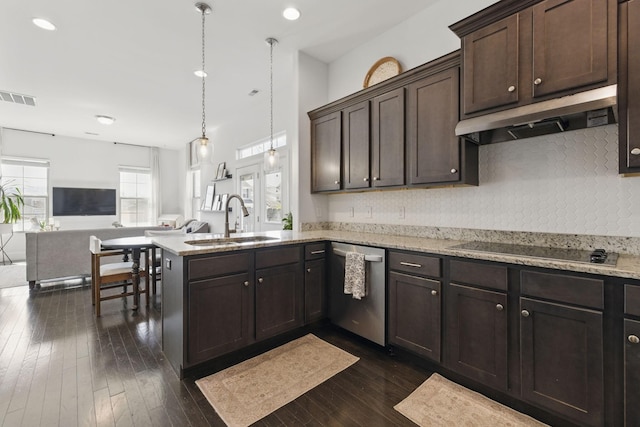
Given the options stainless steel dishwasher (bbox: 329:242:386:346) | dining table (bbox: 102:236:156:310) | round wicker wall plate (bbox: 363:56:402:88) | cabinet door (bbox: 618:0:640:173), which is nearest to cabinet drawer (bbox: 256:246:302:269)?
stainless steel dishwasher (bbox: 329:242:386:346)

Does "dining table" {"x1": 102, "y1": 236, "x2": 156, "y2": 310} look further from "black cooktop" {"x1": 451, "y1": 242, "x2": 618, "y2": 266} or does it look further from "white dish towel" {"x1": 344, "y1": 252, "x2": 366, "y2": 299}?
"black cooktop" {"x1": 451, "y1": 242, "x2": 618, "y2": 266}

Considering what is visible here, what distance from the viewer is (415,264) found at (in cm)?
222

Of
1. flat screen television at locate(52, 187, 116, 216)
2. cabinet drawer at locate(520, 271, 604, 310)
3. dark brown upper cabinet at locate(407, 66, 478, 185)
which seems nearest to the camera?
cabinet drawer at locate(520, 271, 604, 310)

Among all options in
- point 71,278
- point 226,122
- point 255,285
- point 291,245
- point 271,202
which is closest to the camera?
point 255,285

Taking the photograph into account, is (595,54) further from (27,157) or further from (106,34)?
(27,157)

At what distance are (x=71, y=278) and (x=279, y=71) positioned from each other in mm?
4814

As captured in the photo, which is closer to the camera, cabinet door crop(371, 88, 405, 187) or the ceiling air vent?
cabinet door crop(371, 88, 405, 187)

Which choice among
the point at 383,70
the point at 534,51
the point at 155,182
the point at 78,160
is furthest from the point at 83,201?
the point at 534,51

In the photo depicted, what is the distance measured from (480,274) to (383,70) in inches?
94.4

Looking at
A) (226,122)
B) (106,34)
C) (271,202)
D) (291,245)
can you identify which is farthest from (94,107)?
(291,245)

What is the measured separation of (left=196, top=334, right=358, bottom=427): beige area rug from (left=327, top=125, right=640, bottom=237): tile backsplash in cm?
155

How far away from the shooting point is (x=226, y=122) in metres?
6.60

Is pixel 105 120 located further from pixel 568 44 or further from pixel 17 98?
pixel 568 44

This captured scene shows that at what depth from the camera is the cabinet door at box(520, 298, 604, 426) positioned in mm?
1483
